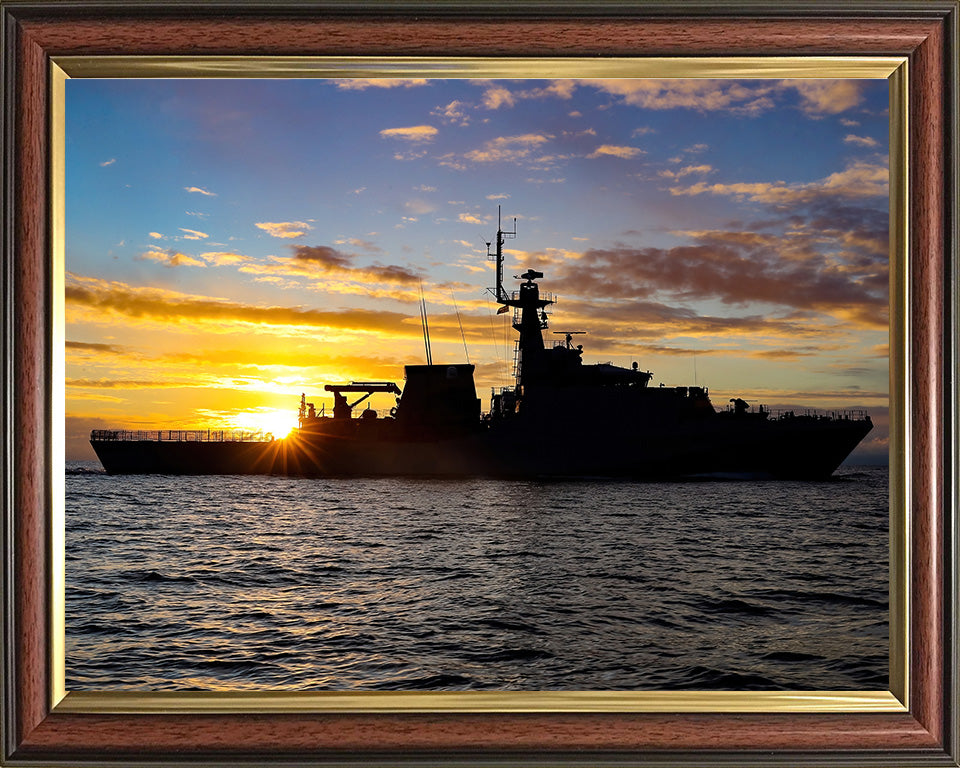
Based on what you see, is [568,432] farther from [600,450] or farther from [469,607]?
[469,607]

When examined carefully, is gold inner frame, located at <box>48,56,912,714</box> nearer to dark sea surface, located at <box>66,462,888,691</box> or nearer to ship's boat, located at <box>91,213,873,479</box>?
dark sea surface, located at <box>66,462,888,691</box>

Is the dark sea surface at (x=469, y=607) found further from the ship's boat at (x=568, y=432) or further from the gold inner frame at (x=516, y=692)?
the ship's boat at (x=568, y=432)

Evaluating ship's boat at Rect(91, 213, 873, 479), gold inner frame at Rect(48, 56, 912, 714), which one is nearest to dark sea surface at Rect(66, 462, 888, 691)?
gold inner frame at Rect(48, 56, 912, 714)

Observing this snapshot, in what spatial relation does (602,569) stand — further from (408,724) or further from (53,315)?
A: (53,315)

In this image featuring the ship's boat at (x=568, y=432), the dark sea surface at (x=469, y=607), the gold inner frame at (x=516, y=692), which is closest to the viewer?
the gold inner frame at (x=516, y=692)

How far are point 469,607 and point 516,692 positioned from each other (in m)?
2.23

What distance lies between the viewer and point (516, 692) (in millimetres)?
1720

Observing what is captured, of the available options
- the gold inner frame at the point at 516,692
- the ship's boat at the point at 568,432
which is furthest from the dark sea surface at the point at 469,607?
the ship's boat at the point at 568,432

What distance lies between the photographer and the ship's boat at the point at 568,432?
1873 cm

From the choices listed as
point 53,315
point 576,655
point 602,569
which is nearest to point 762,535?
point 602,569

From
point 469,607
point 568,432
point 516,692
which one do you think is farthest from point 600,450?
point 516,692

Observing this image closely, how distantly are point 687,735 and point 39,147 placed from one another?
2.50m

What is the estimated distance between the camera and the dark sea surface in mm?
2082

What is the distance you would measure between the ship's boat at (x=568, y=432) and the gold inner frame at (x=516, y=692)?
1577cm
